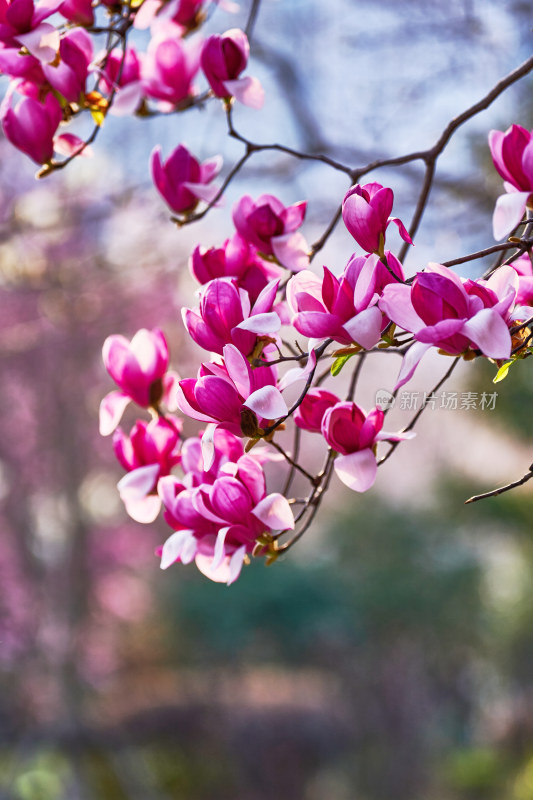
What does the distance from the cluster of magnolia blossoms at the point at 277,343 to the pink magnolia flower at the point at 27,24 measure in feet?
0.58

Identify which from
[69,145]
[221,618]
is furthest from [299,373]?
[221,618]

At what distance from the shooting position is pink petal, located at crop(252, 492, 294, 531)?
1.44ft

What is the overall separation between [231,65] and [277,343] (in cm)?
27

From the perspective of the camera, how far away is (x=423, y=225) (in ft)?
5.68

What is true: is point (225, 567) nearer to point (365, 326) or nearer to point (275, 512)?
point (275, 512)

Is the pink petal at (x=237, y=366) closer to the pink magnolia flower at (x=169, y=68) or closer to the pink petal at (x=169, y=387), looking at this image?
the pink petal at (x=169, y=387)

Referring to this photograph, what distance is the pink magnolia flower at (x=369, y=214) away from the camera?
40 cm

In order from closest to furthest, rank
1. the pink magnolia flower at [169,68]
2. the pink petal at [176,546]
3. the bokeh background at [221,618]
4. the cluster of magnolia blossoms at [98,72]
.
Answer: the pink petal at [176,546] → the cluster of magnolia blossoms at [98,72] → the pink magnolia flower at [169,68] → the bokeh background at [221,618]

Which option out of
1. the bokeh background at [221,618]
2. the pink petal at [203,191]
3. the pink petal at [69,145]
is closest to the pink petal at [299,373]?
the pink petal at [203,191]

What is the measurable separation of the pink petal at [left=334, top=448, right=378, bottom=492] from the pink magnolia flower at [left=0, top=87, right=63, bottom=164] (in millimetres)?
343

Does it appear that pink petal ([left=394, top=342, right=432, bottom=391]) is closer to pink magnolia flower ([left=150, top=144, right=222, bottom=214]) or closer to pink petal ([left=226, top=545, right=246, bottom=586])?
pink petal ([left=226, top=545, right=246, bottom=586])

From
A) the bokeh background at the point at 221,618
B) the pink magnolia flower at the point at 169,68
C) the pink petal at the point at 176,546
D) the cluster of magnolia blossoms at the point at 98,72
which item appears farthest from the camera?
the bokeh background at the point at 221,618

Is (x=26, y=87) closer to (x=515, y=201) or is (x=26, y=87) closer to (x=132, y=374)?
(x=132, y=374)

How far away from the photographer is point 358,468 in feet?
1.37
